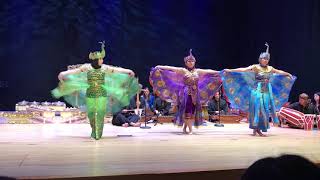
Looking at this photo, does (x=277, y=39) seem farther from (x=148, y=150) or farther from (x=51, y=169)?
(x=51, y=169)

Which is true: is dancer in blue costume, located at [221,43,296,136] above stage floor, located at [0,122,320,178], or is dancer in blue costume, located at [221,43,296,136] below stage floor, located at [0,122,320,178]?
above

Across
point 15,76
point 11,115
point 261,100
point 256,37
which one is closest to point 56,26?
point 15,76

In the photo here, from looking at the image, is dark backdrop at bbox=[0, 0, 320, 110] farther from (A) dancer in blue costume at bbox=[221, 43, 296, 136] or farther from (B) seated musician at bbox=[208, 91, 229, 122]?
(A) dancer in blue costume at bbox=[221, 43, 296, 136]

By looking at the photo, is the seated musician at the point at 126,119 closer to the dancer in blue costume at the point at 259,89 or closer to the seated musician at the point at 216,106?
the seated musician at the point at 216,106

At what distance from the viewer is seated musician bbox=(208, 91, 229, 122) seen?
1131 centimetres

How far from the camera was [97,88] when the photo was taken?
6.88m

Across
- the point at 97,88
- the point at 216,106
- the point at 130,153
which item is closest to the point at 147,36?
the point at 216,106

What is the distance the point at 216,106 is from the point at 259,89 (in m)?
3.87

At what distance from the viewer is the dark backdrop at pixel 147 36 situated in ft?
33.5

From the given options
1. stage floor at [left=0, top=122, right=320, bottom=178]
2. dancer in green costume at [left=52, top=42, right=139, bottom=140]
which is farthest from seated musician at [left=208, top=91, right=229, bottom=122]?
dancer in green costume at [left=52, top=42, right=139, bottom=140]

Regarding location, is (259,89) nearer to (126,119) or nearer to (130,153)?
(130,153)

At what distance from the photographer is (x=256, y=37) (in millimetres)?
11398

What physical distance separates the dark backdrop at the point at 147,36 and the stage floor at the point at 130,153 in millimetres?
3703

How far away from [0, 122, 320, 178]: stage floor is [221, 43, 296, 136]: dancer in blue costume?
49 cm
